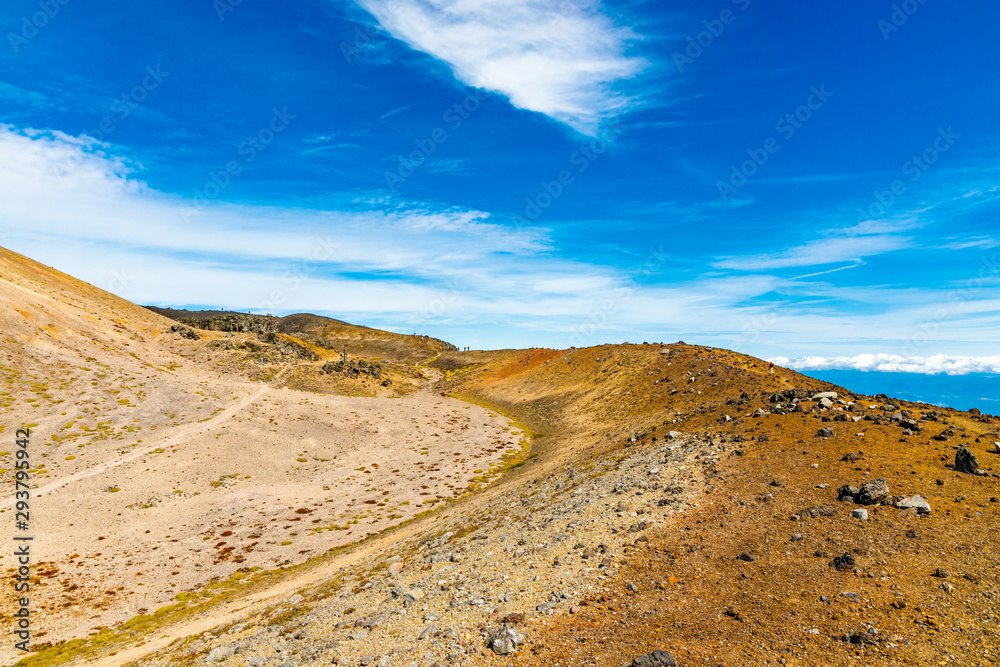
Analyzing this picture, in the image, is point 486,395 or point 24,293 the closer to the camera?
point 24,293

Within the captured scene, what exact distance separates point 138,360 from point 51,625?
204ft

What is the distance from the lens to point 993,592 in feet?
40.9

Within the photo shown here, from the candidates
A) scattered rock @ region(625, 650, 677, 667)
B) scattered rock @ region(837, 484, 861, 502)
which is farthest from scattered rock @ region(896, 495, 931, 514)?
scattered rock @ region(625, 650, 677, 667)

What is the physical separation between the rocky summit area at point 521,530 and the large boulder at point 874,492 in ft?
0.36

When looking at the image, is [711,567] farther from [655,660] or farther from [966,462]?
[966,462]

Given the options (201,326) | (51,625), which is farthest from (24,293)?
(51,625)

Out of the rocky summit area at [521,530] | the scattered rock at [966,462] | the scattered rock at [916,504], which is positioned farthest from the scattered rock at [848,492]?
the scattered rock at [966,462]

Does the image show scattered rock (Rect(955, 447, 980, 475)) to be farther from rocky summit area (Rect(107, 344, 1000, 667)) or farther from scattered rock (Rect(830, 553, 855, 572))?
scattered rock (Rect(830, 553, 855, 572))

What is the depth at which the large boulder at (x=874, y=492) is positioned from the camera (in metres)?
17.7

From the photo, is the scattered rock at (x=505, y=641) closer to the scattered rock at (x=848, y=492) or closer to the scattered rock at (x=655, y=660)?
the scattered rock at (x=655, y=660)

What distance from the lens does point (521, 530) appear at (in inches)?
925

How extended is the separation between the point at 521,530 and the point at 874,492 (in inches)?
635

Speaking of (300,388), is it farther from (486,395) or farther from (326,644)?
(326,644)

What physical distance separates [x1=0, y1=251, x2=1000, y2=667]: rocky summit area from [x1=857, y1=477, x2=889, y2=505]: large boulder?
110mm
